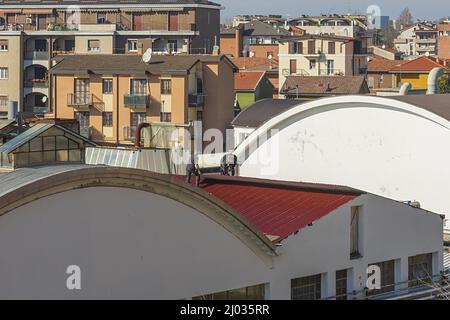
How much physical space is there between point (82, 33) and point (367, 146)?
3589 cm

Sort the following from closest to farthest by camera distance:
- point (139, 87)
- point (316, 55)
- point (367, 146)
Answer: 1. point (367, 146)
2. point (139, 87)
3. point (316, 55)

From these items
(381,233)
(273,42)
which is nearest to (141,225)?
(381,233)

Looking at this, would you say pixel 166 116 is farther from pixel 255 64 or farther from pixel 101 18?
pixel 255 64

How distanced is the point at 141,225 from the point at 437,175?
40.1 ft

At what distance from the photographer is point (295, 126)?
87.0ft

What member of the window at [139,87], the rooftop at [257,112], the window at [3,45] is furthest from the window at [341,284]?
the window at [3,45]

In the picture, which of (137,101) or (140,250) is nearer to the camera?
(140,250)

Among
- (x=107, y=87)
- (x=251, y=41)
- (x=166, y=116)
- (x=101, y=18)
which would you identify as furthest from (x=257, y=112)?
(x=251, y=41)

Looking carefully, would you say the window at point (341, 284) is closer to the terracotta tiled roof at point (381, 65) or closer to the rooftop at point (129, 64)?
the rooftop at point (129, 64)

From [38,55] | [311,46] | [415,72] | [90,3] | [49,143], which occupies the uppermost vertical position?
[90,3]

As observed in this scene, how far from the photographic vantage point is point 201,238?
45.8ft

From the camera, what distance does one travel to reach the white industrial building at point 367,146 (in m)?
24.1

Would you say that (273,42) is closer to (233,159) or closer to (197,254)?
(233,159)

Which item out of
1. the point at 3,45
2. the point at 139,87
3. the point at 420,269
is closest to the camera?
the point at 420,269
